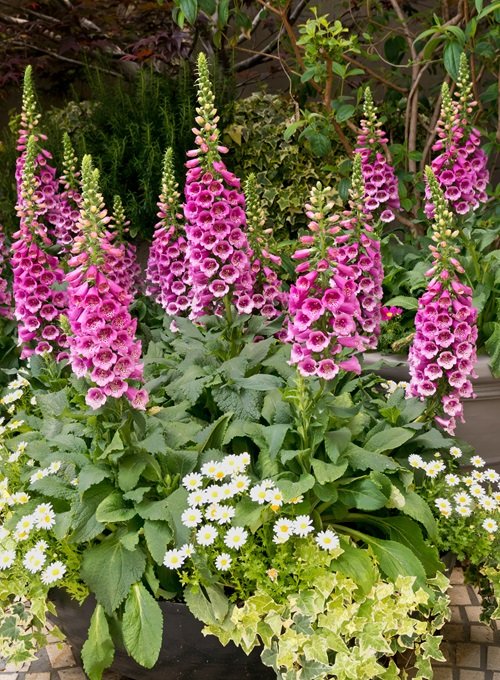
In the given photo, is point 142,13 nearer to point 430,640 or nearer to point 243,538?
point 243,538

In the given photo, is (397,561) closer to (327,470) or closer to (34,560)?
(327,470)

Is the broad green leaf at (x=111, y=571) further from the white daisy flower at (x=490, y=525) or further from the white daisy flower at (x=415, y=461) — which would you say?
the white daisy flower at (x=490, y=525)

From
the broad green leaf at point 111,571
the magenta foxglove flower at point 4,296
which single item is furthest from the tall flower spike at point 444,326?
the magenta foxglove flower at point 4,296

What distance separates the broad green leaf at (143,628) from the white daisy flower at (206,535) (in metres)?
0.20

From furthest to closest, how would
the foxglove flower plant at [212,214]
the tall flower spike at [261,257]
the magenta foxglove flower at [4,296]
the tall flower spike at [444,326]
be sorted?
the magenta foxglove flower at [4,296] → the tall flower spike at [261,257] → the foxglove flower plant at [212,214] → the tall flower spike at [444,326]

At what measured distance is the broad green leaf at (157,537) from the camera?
71.0 inches

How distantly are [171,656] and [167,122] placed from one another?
2.85m

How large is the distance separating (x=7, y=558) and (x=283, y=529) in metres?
0.75

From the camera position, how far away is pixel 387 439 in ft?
6.97

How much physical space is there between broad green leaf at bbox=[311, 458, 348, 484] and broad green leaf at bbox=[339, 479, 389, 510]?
89 mm

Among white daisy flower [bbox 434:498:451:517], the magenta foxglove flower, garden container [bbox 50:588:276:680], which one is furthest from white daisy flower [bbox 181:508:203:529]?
the magenta foxglove flower

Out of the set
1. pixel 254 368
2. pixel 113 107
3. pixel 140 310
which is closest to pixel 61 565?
pixel 254 368

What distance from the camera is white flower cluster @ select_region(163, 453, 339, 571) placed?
179cm

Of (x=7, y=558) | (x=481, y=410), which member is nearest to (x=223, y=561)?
(x=7, y=558)
